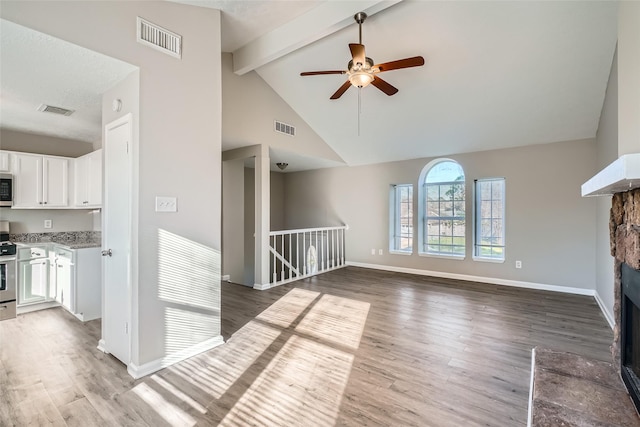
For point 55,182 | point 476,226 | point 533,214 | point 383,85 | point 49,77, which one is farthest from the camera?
point 476,226

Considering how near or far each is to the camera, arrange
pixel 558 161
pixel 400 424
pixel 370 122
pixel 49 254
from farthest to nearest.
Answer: pixel 370 122 → pixel 558 161 → pixel 49 254 → pixel 400 424

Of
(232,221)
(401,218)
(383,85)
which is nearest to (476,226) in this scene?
(401,218)

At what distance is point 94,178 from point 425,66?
180 inches

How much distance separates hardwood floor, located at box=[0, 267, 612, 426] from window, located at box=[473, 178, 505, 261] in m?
1.28

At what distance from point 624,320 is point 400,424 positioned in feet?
Result: 4.93

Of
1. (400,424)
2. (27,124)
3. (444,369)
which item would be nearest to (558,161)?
(444,369)

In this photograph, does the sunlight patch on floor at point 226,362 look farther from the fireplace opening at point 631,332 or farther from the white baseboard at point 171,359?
the fireplace opening at point 631,332

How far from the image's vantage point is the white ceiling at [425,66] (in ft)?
8.53

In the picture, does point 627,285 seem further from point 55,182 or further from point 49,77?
point 55,182

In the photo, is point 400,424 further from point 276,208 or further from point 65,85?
point 276,208

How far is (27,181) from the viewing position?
385cm

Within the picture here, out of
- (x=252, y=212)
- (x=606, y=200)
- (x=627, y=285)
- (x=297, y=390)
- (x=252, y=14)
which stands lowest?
(x=297, y=390)

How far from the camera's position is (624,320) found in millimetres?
1796

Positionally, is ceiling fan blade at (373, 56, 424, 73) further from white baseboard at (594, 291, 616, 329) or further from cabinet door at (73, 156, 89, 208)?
cabinet door at (73, 156, 89, 208)
